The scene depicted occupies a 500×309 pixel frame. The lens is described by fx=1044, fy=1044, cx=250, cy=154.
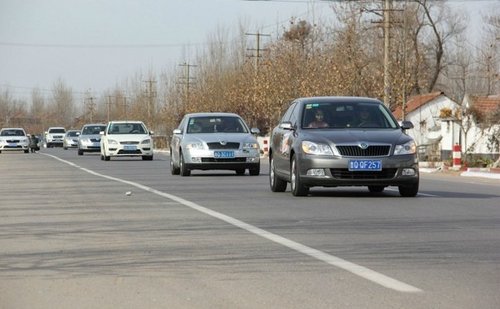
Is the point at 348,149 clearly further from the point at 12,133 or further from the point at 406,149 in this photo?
the point at 12,133

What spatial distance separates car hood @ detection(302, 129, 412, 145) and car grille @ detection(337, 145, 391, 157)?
7 centimetres

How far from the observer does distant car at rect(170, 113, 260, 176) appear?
2380cm

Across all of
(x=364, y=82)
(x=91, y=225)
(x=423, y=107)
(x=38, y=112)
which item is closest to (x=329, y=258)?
(x=91, y=225)

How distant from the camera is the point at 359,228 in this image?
11312 millimetres

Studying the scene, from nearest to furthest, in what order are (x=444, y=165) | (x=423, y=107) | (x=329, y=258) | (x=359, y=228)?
(x=329, y=258), (x=359, y=228), (x=444, y=165), (x=423, y=107)

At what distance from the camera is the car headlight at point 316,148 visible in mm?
15705

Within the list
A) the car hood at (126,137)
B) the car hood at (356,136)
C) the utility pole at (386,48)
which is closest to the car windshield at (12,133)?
the car hood at (126,137)

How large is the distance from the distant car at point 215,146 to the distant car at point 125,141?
13.6 meters

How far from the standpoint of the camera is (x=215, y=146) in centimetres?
2384

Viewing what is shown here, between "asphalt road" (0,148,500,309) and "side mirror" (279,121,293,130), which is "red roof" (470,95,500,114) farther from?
"asphalt road" (0,148,500,309)

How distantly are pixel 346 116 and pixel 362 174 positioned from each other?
4.68ft

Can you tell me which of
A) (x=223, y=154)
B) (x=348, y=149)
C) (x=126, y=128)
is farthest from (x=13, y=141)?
(x=348, y=149)

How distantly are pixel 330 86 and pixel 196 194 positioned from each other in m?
31.6

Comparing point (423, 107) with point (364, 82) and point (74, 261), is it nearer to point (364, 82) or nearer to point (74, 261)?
point (364, 82)
